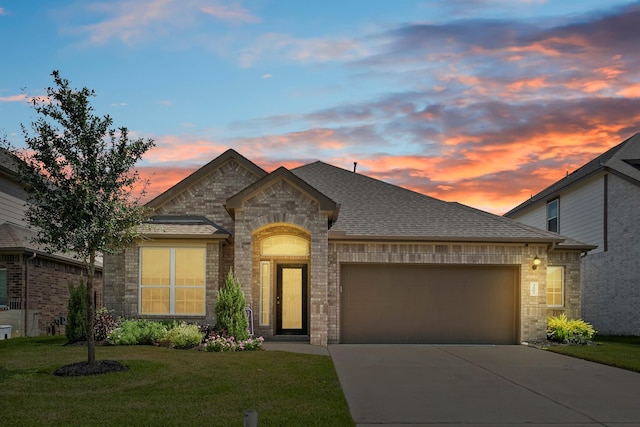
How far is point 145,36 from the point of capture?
18141 millimetres

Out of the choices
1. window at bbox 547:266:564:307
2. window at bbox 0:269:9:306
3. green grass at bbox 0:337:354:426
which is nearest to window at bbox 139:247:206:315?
green grass at bbox 0:337:354:426

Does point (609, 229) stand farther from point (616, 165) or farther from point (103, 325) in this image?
point (103, 325)

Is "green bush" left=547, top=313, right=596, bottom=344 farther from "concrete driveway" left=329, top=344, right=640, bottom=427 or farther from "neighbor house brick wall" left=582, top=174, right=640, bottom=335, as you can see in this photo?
"neighbor house brick wall" left=582, top=174, right=640, bottom=335

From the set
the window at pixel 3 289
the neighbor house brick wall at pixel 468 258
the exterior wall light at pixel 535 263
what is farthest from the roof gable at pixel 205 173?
the exterior wall light at pixel 535 263

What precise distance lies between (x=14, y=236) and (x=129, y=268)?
7994 millimetres

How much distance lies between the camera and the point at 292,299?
21875mm

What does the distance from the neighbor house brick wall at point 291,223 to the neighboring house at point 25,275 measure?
8.30 m

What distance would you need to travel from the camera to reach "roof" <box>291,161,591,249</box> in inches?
841

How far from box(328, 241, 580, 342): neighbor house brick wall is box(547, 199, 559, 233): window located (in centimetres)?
1229

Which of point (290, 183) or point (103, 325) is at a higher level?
point (290, 183)

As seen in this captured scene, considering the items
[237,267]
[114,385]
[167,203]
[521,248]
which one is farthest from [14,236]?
[521,248]

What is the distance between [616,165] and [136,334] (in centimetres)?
2031

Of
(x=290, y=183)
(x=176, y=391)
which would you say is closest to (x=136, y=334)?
(x=290, y=183)

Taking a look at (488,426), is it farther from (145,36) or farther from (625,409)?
(145,36)
